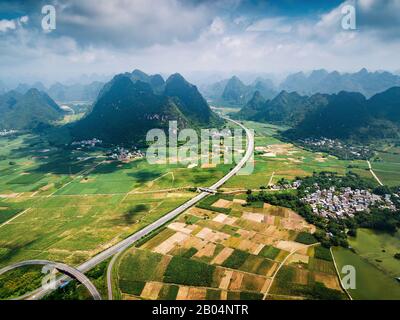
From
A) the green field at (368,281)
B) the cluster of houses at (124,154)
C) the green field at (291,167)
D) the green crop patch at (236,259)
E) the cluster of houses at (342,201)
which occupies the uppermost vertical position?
the cluster of houses at (124,154)

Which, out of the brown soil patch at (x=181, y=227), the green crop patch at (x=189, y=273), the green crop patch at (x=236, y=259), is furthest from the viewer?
the brown soil patch at (x=181, y=227)

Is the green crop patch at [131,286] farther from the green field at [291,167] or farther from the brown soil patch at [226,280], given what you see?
the green field at [291,167]

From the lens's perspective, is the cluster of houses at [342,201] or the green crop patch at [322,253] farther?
the cluster of houses at [342,201]

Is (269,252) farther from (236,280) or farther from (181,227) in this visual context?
(181,227)

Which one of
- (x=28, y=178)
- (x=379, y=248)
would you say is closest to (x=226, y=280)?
(x=379, y=248)

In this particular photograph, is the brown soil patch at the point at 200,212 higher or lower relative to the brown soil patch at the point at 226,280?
higher

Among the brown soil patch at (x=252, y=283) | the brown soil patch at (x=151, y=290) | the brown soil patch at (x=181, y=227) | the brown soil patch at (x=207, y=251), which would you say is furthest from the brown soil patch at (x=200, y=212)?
the brown soil patch at (x=151, y=290)
